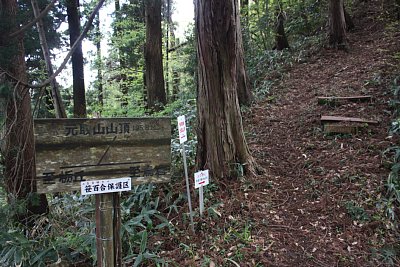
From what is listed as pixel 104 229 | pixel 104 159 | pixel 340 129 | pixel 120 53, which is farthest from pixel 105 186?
pixel 120 53

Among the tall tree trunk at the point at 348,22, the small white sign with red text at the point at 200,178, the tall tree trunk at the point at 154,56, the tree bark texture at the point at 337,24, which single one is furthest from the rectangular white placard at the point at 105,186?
the tall tree trunk at the point at 348,22

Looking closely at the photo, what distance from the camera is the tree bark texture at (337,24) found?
31.9ft

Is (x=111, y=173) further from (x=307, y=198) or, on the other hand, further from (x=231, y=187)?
(x=307, y=198)

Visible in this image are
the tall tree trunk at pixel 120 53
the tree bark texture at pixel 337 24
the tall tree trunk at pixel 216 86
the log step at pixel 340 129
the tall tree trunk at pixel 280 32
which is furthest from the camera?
the tall tree trunk at pixel 120 53

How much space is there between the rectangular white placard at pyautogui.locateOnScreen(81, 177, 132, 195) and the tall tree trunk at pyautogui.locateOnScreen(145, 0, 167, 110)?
24.2 feet

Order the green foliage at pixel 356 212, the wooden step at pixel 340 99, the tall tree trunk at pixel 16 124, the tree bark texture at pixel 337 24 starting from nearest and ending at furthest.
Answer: the tall tree trunk at pixel 16 124, the green foliage at pixel 356 212, the wooden step at pixel 340 99, the tree bark texture at pixel 337 24

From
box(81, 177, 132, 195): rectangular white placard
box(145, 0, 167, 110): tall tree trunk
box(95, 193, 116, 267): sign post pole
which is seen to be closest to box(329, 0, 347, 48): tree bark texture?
box(145, 0, 167, 110): tall tree trunk

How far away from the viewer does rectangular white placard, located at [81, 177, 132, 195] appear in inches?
90.8

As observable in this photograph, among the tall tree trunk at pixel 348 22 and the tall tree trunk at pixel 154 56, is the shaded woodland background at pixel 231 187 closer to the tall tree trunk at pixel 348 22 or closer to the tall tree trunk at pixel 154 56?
the tall tree trunk at pixel 154 56

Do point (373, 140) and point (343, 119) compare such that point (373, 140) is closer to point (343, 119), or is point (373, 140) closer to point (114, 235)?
point (343, 119)

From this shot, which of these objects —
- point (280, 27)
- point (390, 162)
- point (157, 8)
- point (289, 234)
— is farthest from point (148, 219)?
point (280, 27)

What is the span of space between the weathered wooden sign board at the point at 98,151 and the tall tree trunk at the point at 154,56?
23.6 ft

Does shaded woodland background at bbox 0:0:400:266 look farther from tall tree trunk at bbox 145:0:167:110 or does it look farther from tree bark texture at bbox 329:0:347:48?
tall tree trunk at bbox 145:0:167:110

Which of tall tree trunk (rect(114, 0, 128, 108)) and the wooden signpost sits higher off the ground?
tall tree trunk (rect(114, 0, 128, 108))
